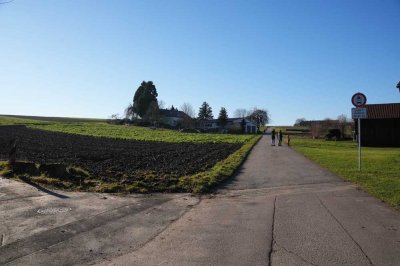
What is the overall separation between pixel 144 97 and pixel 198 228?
10928 centimetres

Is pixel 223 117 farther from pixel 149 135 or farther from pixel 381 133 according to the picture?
pixel 381 133

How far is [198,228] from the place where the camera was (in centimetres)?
729

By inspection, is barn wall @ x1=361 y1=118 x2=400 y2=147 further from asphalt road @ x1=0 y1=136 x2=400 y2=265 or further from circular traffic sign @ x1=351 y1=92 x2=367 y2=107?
asphalt road @ x1=0 y1=136 x2=400 y2=265

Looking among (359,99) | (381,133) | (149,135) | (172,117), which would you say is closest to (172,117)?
(172,117)

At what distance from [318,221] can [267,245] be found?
1.99 m

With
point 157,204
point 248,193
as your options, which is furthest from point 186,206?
point 248,193

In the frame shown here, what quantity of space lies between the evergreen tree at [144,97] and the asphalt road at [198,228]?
104875 mm

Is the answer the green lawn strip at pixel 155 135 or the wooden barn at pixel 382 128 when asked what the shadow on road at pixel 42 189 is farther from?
→ the wooden barn at pixel 382 128

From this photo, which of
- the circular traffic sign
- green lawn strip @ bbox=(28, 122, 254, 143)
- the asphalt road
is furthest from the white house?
the asphalt road

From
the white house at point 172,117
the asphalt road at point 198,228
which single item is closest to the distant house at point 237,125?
the white house at point 172,117

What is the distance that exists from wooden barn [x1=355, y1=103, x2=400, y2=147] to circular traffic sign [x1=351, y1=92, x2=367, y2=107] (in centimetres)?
3456

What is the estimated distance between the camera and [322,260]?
5.46 metres

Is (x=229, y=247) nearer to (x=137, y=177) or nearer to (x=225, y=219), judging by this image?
(x=225, y=219)

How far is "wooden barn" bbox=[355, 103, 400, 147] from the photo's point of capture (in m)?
48.6
